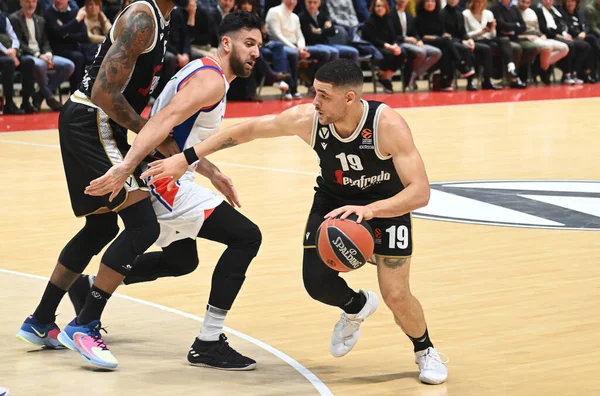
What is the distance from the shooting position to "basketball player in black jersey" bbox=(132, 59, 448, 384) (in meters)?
4.61

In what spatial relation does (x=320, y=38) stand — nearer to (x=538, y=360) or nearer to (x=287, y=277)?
(x=287, y=277)

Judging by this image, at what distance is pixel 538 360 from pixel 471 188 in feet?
15.4

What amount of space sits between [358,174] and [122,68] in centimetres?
109

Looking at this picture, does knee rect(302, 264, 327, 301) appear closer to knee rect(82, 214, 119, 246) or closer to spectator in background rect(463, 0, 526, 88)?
knee rect(82, 214, 119, 246)

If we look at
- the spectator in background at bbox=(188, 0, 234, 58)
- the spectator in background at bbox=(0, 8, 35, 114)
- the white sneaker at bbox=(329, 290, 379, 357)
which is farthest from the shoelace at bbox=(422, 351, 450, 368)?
the spectator in background at bbox=(188, 0, 234, 58)

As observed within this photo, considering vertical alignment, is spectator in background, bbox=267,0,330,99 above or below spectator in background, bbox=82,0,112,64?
below

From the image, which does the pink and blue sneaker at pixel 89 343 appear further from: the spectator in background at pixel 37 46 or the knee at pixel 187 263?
the spectator in background at pixel 37 46

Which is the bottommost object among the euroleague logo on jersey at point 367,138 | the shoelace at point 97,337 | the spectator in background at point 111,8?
the spectator in background at point 111,8

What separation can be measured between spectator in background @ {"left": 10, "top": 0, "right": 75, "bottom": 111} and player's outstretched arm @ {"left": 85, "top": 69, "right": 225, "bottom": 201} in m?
10.6

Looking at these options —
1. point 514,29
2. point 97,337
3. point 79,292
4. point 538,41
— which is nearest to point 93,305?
point 97,337

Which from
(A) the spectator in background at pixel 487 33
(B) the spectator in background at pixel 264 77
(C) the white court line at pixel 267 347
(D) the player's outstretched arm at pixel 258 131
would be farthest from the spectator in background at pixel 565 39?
(D) the player's outstretched arm at pixel 258 131

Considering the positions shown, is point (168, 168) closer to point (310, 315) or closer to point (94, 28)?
point (310, 315)

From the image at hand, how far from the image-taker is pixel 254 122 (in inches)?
191

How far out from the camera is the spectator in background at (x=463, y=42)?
1936 centimetres
